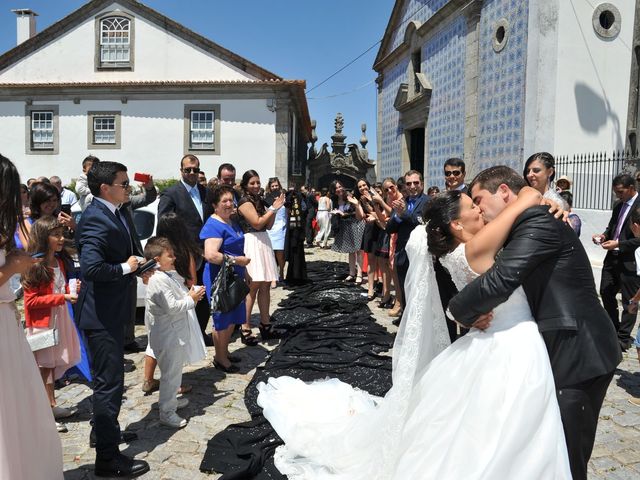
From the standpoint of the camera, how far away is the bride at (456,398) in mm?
2277

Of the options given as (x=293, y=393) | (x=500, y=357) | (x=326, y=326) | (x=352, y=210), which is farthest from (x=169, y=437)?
(x=352, y=210)

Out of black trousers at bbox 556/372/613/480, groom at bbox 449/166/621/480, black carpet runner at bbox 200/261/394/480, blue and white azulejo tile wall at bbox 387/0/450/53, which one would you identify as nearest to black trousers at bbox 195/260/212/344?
black carpet runner at bbox 200/261/394/480

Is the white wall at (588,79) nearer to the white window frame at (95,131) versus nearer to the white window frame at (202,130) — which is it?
the white window frame at (202,130)

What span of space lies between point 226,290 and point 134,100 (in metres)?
19.0

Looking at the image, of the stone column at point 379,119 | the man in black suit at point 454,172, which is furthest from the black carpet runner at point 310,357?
the stone column at point 379,119

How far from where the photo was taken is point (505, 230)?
234 cm

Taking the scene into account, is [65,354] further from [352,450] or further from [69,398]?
[352,450]

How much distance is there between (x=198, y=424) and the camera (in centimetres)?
419

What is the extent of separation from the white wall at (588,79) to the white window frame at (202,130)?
13.6 m

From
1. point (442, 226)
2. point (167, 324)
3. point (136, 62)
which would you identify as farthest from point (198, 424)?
point (136, 62)

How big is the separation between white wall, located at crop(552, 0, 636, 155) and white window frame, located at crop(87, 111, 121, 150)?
1713cm

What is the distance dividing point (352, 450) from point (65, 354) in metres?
2.53

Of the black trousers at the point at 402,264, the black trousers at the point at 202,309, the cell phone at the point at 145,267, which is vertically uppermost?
the cell phone at the point at 145,267

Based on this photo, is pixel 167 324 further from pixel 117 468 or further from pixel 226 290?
pixel 117 468
